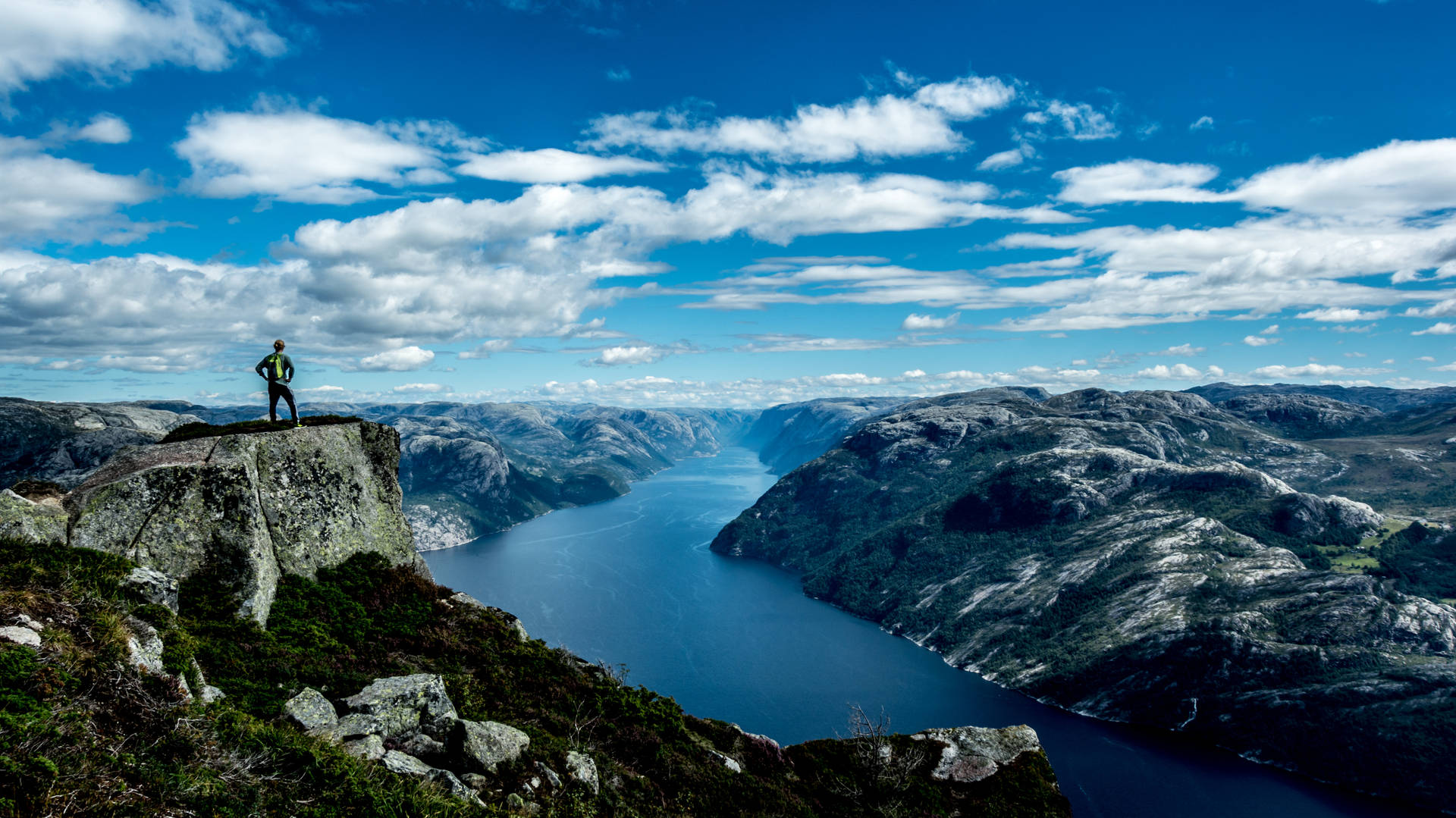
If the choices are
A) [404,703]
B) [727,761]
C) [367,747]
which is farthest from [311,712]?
[727,761]

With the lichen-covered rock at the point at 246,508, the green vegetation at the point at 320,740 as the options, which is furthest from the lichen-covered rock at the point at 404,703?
the lichen-covered rock at the point at 246,508

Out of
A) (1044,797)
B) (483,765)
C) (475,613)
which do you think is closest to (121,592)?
(483,765)

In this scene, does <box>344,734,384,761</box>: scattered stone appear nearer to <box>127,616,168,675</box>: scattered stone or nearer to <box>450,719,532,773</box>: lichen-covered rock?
<box>450,719,532,773</box>: lichen-covered rock

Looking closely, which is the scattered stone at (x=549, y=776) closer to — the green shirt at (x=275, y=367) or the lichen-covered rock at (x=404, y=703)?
the lichen-covered rock at (x=404, y=703)

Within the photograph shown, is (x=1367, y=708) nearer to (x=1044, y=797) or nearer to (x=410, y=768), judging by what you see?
(x=1044, y=797)

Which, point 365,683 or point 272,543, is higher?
point 272,543

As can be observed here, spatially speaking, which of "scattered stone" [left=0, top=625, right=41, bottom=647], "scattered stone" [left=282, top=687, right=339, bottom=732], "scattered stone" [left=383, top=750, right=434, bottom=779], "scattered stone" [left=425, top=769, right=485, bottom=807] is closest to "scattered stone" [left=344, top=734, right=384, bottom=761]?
"scattered stone" [left=383, top=750, right=434, bottom=779]

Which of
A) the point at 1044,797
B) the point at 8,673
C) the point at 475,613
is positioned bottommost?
the point at 1044,797
